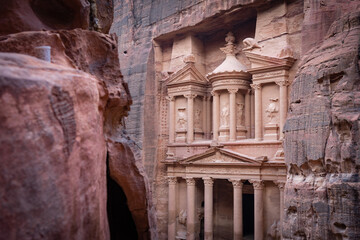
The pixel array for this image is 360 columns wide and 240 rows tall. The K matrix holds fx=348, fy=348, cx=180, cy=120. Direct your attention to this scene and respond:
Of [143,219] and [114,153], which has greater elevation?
[114,153]

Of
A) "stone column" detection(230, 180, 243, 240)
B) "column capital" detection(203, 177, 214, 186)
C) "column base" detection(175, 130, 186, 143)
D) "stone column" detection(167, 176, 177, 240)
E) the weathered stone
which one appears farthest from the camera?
"column base" detection(175, 130, 186, 143)

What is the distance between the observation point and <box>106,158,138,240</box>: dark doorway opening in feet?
14.2

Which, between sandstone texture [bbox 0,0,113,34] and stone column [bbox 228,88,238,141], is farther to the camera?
stone column [bbox 228,88,238,141]

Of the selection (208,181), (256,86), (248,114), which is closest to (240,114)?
(248,114)

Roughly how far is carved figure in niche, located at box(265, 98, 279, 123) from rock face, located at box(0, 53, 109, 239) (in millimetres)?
11995

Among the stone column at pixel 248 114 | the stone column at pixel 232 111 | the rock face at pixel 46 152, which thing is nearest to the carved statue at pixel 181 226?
the stone column at pixel 232 111

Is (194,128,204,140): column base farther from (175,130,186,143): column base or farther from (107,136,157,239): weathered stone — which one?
(107,136,157,239): weathered stone

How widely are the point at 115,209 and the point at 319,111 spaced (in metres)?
6.23

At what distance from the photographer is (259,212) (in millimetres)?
13320

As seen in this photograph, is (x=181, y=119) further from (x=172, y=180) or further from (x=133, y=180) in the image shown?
(x=133, y=180)

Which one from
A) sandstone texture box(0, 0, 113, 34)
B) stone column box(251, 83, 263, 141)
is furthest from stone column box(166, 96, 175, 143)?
sandstone texture box(0, 0, 113, 34)

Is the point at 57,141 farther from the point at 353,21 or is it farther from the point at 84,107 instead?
the point at 353,21

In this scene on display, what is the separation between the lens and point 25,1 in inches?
144

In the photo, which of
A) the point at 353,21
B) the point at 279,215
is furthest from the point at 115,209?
the point at 279,215
